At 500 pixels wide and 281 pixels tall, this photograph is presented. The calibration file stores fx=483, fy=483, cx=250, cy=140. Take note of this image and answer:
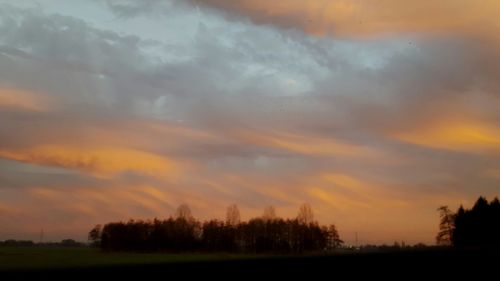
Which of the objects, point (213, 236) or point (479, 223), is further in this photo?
point (213, 236)

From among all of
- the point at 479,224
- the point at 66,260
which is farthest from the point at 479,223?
the point at 66,260

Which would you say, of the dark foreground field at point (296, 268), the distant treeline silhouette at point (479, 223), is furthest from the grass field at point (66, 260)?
the distant treeline silhouette at point (479, 223)

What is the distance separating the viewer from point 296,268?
1471cm

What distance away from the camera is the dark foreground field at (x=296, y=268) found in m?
11.2

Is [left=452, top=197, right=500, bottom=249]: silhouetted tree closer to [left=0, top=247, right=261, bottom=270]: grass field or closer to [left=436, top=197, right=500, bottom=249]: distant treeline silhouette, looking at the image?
[left=436, top=197, right=500, bottom=249]: distant treeline silhouette

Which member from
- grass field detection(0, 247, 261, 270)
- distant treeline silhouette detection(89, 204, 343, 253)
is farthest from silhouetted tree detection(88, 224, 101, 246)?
grass field detection(0, 247, 261, 270)

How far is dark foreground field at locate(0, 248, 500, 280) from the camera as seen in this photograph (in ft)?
36.7

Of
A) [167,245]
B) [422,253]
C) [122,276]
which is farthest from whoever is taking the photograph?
[167,245]

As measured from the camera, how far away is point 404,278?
17.1m

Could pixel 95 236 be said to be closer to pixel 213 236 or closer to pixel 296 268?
pixel 213 236

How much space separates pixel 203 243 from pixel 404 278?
79.3m

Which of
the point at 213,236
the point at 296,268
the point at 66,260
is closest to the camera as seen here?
the point at 296,268

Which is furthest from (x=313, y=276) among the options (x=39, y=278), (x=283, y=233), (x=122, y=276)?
(x=283, y=233)

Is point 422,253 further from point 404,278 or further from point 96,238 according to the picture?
point 96,238
